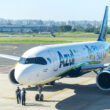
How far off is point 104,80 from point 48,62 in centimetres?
643

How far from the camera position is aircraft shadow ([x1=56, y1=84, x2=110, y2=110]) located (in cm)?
2284

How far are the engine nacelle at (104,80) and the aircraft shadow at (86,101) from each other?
2.82 ft

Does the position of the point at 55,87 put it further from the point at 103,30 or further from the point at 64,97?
the point at 103,30

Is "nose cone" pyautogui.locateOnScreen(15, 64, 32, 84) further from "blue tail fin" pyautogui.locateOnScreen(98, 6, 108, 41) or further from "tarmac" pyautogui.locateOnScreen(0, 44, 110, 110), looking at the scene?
"blue tail fin" pyautogui.locateOnScreen(98, 6, 108, 41)

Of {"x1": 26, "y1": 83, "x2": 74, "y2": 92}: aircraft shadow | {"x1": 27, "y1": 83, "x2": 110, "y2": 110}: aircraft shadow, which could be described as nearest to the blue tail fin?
{"x1": 27, "y1": 83, "x2": 110, "y2": 110}: aircraft shadow

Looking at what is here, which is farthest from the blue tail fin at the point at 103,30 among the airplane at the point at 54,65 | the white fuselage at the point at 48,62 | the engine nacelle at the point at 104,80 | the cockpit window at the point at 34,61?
the cockpit window at the point at 34,61

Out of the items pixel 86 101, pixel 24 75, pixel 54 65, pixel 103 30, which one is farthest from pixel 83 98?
pixel 103 30

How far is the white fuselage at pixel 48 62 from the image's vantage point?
73.8 feet

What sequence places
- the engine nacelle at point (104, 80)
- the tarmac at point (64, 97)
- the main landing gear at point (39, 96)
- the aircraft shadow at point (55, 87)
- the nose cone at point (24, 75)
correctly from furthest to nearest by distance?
1. the aircraft shadow at point (55, 87)
2. the engine nacelle at point (104, 80)
3. the main landing gear at point (39, 96)
4. the tarmac at point (64, 97)
5. the nose cone at point (24, 75)

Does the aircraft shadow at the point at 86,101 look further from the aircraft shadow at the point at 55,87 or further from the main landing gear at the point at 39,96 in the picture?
the main landing gear at the point at 39,96

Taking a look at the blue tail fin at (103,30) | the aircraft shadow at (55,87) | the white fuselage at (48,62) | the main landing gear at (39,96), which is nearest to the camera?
the white fuselage at (48,62)

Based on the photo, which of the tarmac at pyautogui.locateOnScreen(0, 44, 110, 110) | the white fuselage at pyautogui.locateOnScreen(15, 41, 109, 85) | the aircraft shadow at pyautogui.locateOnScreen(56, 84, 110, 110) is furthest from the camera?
the tarmac at pyautogui.locateOnScreen(0, 44, 110, 110)

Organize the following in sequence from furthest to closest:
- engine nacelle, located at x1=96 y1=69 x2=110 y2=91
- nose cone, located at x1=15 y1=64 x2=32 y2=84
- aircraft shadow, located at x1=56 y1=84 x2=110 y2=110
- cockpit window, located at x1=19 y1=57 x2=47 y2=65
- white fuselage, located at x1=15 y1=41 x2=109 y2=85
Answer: engine nacelle, located at x1=96 y1=69 x2=110 y2=91
cockpit window, located at x1=19 y1=57 x2=47 y2=65
aircraft shadow, located at x1=56 y1=84 x2=110 y2=110
white fuselage, located at x1=15 y1=41 x2=109 y2=85
nose cone, located at x1=15 y1=64 x2=32 y2=84

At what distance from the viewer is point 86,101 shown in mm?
24547
